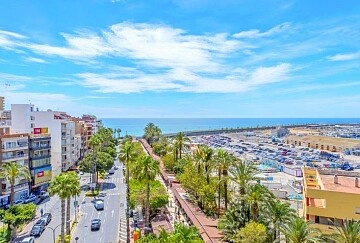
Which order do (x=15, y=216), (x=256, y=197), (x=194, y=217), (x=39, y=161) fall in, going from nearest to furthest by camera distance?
(x=256, y=197) < (x=194, y=217) < (x=15, y=216) < (x=39, y=161)

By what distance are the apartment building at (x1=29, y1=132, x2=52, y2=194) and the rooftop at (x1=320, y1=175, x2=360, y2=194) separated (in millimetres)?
55242

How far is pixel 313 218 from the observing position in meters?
38.2

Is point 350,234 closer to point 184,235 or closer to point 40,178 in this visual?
point 184,235

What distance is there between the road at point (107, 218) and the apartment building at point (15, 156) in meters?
12.1

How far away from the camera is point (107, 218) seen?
188 ft

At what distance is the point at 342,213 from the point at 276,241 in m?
7.58

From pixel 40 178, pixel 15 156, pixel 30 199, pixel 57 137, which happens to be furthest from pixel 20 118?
pixel 30 199

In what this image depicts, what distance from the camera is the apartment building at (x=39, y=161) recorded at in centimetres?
7112

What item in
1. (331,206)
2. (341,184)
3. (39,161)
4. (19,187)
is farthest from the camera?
(39,161)

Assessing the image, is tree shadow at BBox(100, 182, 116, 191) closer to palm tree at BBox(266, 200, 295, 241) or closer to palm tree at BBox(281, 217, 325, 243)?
palm tree at BBox(266, 200, 295, 241)

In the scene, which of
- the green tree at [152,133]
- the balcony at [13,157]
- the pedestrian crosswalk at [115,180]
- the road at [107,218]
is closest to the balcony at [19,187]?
the balcony at [13,157]

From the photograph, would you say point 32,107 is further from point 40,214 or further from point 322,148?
point 322,148

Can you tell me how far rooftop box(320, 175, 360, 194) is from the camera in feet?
127

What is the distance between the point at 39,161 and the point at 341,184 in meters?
58.5
